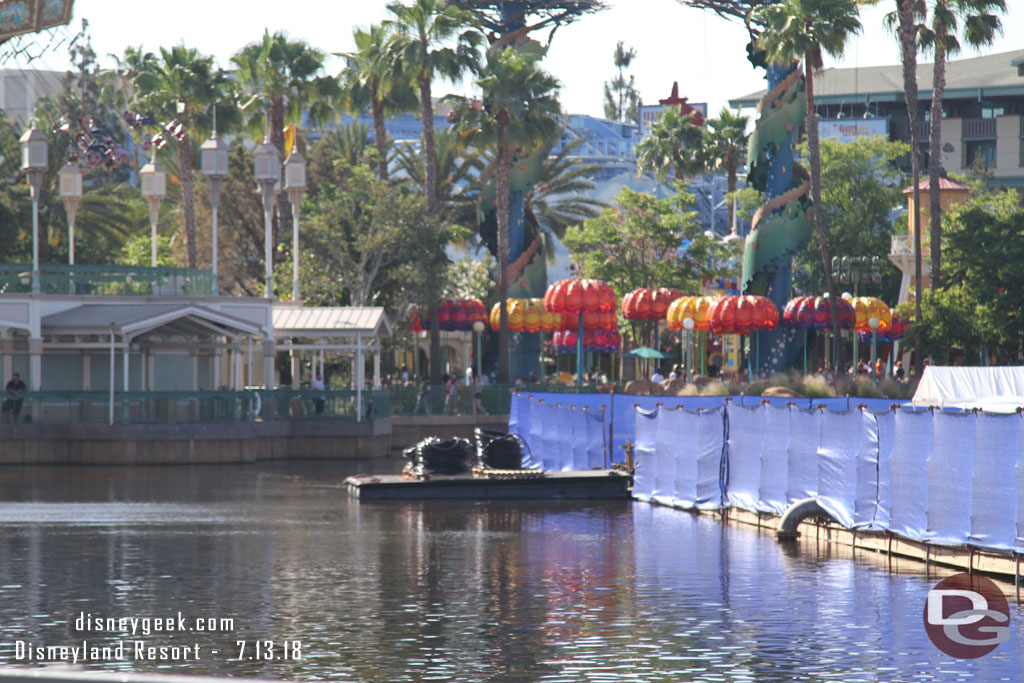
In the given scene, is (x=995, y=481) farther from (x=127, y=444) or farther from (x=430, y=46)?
(x=430, y=46)

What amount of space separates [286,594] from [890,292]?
67898mm

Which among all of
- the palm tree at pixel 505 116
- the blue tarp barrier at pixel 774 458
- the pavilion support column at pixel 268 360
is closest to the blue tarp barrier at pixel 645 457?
the blue tarp barrier at pixel 774 458

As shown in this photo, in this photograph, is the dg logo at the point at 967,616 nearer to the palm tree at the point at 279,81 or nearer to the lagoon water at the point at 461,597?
the lagoon water at the point at 461,597

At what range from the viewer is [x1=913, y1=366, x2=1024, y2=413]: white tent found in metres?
36.4

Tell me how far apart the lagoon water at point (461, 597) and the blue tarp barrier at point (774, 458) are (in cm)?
81

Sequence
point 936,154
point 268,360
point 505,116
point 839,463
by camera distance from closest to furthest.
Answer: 1. point 839,463
2. point 268,360
3. point 936,154
4. point 505,116

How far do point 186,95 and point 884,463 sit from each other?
42.1 meters

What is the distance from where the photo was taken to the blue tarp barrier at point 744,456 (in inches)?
1113

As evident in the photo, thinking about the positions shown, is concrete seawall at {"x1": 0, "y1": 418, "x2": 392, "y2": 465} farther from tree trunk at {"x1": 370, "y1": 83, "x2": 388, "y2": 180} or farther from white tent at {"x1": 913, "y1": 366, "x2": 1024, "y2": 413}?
tree trunk at {"x1": 370, "y1": 83, "x2": 388, "y2": 180}

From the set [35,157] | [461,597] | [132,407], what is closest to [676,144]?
[35,157]

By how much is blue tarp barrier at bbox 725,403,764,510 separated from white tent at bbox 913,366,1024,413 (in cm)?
791

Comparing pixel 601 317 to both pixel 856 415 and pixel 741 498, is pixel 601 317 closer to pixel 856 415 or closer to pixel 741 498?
pixel 741 498

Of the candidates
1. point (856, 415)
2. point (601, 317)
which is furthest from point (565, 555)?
point (601, 317)

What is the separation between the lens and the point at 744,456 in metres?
28.8
